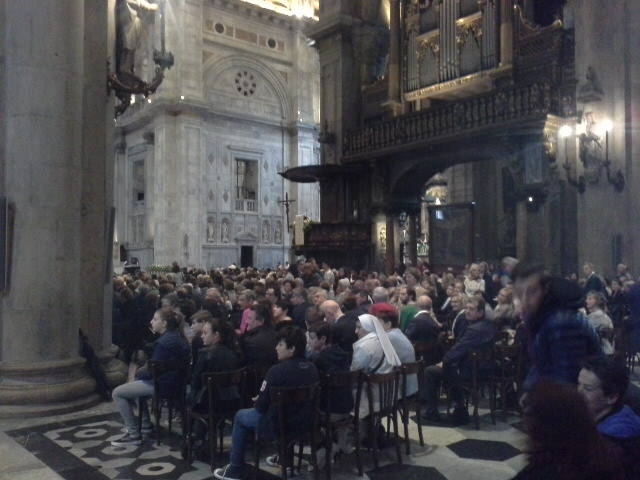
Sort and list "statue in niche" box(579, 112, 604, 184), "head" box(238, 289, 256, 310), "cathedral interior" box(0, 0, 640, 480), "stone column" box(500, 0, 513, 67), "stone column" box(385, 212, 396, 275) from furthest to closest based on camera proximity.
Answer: "stone column" box(385, 212, 396, 275), "stone column" box(500, 0, 513, 67), "statue in niche" box(579, 112, 604, 184), "head" box(238, 289, 256, 310), "cathedral interior" box(0, 0, 640, 480)

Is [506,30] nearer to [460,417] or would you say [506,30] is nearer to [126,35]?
[126,35]

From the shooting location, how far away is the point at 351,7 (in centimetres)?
2133

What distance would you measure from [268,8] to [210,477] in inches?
1327

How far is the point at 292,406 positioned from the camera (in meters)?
4.94

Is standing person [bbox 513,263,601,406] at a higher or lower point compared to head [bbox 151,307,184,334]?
higher

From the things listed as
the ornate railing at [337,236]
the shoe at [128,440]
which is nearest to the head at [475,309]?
the shoe at [128,440]

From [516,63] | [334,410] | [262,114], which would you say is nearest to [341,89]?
[516,63]

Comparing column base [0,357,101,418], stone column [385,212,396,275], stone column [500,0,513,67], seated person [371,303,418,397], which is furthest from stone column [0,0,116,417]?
stone column [385,212,396,275]

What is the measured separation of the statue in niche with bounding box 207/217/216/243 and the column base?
995 inches

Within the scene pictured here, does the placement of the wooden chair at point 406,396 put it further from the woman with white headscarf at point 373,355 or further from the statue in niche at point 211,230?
the statue in niche at point 211,230

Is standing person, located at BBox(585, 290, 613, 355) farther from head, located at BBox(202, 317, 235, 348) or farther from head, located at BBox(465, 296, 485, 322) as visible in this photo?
head, located at BBox(202, 317, 235, 348)

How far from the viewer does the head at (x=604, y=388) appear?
2920 mm

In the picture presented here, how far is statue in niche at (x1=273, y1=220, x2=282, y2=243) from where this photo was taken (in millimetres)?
35656

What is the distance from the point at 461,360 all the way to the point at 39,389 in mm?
4955
